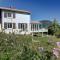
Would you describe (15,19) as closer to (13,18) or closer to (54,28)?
(13,18)

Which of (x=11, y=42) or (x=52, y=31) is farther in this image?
(x=52, y=31)

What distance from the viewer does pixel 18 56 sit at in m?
9.30

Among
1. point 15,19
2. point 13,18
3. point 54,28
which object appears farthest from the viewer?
point 54,28

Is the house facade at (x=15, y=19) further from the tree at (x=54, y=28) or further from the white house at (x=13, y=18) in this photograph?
the tree at (x=54, y=28)

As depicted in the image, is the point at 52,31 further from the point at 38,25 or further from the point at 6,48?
the point at 6,48

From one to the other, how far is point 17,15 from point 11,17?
1.86 meters

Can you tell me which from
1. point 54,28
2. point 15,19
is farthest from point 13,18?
point 54,28

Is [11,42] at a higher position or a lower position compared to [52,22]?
higher

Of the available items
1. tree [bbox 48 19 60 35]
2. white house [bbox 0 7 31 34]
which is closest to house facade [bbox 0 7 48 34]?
white house [bbox 0 7 31 34]

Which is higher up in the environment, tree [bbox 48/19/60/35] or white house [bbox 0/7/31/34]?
white house [bbox 0/7/31/34]

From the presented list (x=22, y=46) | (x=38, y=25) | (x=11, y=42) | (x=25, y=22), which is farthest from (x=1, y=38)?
(x=38, y=25)

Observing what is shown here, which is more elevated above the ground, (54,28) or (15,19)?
(15,19)

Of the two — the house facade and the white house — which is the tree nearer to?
the house facade

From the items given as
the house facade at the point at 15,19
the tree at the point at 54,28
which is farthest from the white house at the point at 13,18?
the tree at the point at 54,28
